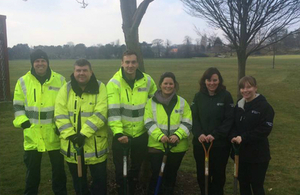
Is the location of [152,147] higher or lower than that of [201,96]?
lower

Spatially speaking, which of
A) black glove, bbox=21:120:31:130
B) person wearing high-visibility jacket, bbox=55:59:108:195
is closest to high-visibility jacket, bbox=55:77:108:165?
person wearing high-visibility jacket, bbox=55:59:108:195

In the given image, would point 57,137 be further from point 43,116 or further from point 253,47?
point 253,47

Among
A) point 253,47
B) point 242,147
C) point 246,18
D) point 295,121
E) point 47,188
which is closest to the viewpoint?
point 242,147

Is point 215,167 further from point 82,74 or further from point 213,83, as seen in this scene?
point 82,74

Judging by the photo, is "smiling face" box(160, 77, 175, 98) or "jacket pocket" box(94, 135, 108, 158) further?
"smiling face" box(160, 77, 175, 98)

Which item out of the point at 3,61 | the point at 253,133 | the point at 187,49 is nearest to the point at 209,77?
the point at 253,133

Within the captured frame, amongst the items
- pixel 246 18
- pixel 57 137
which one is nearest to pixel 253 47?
pixel 246 18

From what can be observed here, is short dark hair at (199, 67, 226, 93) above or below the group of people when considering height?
above

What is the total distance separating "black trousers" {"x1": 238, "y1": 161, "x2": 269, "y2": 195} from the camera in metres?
4.03

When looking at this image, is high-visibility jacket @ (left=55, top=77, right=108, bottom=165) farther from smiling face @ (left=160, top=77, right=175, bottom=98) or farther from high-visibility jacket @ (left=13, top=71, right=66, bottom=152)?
smiling face @ (left=160, top=77, right=175, bottom=98)

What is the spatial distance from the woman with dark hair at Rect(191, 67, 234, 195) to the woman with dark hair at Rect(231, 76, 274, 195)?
0.17 m

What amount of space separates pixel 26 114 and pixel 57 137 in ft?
1.79

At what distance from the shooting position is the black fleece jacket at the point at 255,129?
12.9 feet

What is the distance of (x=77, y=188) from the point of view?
164 inches
